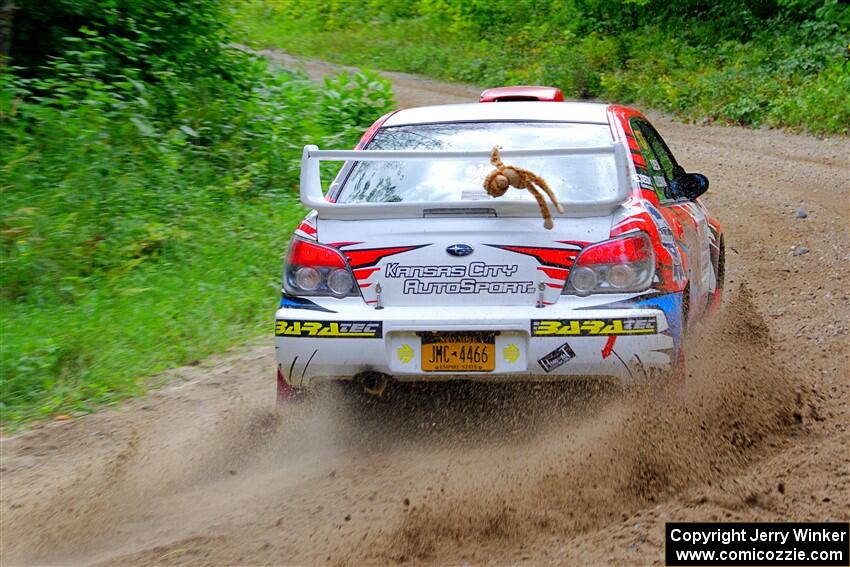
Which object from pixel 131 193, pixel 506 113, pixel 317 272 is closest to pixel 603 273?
pixel 317 272

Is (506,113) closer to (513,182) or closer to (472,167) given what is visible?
(472,167)

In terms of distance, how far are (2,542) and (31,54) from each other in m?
7.11

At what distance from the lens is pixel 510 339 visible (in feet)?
14.1

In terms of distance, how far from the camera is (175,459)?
15.7 ft

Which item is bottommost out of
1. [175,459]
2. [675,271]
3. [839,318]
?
[175,459]

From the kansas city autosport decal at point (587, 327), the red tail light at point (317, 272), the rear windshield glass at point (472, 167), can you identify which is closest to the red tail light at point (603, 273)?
the kansas city autosport decal at point (587, 327)

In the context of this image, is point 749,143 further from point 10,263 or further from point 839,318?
point 10,263

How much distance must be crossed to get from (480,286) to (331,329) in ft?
2.13

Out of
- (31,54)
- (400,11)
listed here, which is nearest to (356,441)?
(31,54)

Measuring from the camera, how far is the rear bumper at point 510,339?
167 inches

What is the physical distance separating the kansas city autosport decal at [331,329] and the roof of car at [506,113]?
147 centimetres

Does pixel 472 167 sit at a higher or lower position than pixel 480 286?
Result: higher

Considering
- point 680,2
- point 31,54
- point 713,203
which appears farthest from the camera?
point 680,2

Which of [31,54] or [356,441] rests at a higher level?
[31,54]
